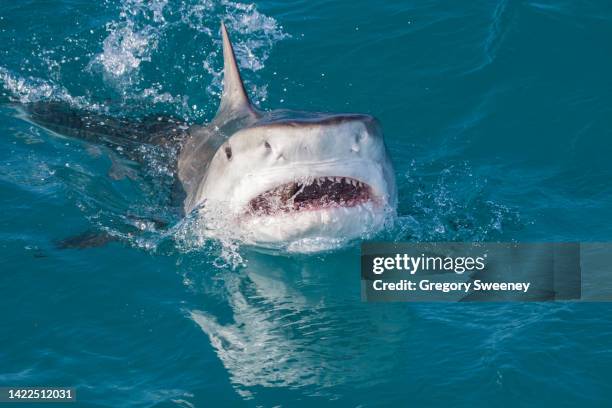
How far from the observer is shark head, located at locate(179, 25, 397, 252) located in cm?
438

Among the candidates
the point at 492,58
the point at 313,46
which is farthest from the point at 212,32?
the point at 492,58

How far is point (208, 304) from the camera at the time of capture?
525cm

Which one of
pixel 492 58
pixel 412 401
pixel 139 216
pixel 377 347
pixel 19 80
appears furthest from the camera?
pixel 492 58

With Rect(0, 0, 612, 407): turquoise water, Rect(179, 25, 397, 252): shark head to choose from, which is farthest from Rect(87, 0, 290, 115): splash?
Rect(179, 25, 397, 252): shark head

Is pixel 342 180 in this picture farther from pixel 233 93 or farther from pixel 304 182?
pixel 233 93

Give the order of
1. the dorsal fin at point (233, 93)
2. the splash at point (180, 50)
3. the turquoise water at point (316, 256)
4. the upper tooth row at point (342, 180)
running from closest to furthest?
the upper tooth row at point (342, 180), the turquoise water at point (316, 256), the dorsal fin at point (233, 93), the splash at point (180, 50)

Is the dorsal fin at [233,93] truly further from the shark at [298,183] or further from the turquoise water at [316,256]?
the turquoise water at [316,256]

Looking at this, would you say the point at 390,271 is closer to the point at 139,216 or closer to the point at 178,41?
the point at 139,216

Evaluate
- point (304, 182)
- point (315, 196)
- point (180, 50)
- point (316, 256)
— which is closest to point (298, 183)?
point (304, 182)

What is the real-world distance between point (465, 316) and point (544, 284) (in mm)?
573

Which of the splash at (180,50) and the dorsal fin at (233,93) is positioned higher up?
the splash at (180,50)

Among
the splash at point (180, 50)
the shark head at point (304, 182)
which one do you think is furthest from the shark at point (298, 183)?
the splash at point (180, 50)

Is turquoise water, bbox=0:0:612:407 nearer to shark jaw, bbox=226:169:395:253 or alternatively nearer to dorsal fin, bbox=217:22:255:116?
shark jaw, bbox=226:169:395:253

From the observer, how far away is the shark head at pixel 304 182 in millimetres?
4383
